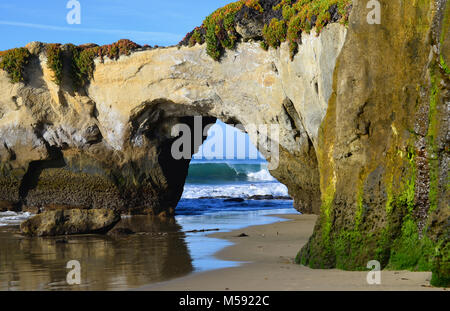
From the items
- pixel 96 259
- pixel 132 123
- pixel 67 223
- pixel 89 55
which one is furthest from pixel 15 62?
pixel 96 259

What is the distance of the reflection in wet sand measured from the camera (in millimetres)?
7293

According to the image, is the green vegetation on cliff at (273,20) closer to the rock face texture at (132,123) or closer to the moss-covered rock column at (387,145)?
the rock face texture at (132,123)

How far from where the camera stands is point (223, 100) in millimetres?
16859

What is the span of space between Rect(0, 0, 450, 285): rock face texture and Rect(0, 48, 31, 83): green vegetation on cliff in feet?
0.75

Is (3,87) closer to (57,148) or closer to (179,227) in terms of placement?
(57,148)

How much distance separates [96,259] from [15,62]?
12.1 m

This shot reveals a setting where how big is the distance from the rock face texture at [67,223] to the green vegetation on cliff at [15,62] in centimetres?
797

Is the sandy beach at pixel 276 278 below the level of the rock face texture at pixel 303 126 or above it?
below

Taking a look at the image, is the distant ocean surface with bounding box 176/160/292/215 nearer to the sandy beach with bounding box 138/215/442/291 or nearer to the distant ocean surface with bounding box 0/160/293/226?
the distant ocean surface with bounding box 0/160/293/226

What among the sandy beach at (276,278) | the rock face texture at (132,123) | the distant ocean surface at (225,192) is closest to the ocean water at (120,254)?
the sandy beach at (276,278)

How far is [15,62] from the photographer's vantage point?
1927 cm

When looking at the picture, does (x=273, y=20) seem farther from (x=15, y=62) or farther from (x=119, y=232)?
(x=15, y=62)

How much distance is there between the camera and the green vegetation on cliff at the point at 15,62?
19.1 m

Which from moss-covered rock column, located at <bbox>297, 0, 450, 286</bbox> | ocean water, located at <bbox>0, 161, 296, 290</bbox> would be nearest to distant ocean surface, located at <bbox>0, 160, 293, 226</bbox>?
ocean water, located at <bbox>0, 161, 296, 290</bbox>
